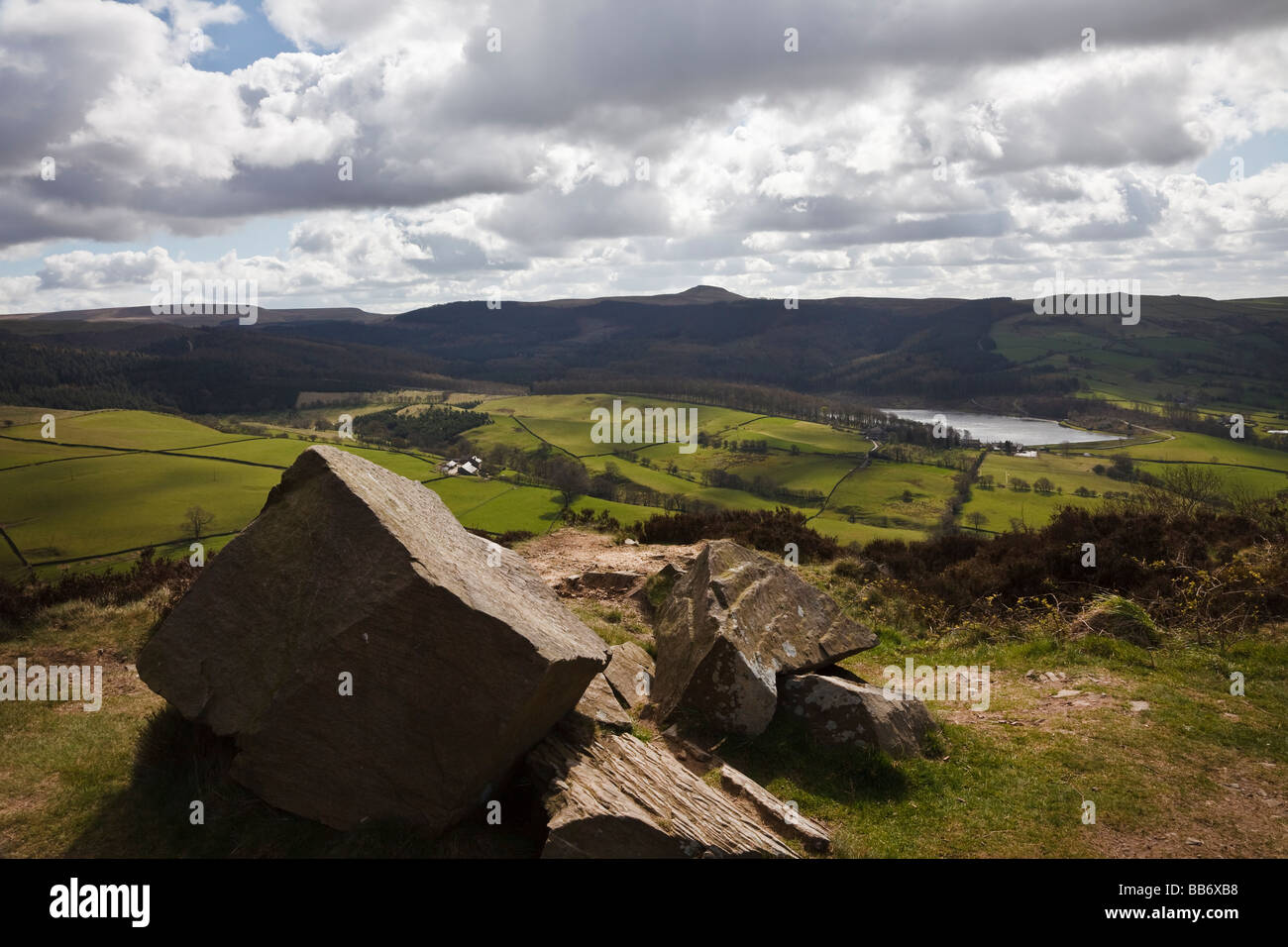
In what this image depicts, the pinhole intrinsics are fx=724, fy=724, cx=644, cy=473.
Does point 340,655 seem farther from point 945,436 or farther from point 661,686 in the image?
point 945,436

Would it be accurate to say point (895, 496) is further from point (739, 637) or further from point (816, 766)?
point (816, 766)

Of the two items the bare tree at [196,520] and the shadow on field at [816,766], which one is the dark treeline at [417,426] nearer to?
the bare tree at [196,520]

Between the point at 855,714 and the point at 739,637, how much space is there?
1.92 metres

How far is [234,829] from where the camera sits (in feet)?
25.2

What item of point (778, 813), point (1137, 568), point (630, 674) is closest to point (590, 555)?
point (630, 674)

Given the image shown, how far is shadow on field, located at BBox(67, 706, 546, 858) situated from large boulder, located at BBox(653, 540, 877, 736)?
11.2ft

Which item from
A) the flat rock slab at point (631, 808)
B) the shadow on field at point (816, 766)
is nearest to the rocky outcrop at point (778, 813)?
the flat rock slab at point (631, 808)

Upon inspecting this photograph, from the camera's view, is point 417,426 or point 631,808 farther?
point 417,426

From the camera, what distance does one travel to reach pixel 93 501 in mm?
42312

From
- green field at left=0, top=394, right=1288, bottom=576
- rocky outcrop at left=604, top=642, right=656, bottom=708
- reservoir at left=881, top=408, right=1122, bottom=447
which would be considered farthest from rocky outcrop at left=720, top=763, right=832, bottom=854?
reservoir at left=881, top=408, right=1122, bottom=447

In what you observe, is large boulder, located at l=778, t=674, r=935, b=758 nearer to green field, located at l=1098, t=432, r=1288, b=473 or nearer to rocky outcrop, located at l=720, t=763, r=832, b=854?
rocky outcrop, located at l=720, t=763, r=832, b=854

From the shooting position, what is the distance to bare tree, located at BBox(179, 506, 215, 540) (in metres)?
36.9

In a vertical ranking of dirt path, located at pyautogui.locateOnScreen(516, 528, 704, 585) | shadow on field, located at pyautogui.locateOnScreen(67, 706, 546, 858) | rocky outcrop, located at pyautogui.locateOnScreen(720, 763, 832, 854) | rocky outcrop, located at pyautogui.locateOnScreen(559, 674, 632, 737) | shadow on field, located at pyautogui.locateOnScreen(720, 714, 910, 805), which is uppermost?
rocky outcrop, located at pyautogui.locateOnScreen(559, 674, 632, 737)

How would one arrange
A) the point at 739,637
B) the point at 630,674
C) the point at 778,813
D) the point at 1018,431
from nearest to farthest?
the point at 778,813, the point at 739,637, the point at 630,674, the point at 1018,431
